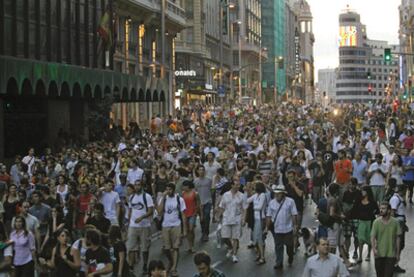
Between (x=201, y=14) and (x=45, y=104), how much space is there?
4931cm

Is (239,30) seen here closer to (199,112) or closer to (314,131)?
(199,112)

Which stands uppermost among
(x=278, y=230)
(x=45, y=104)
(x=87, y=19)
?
(x=87, y=19)

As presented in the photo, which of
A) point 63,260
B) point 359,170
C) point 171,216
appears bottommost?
point 63,260

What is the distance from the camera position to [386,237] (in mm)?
12422

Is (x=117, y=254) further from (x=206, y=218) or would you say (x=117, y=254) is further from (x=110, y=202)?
(x=206, y=218)

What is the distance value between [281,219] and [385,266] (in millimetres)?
2982

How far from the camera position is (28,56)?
38.2m

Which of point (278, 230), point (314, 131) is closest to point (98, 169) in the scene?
point (278, 230)

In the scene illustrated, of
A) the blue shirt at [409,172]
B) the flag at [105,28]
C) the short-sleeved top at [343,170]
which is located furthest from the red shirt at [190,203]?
the flag at [105,28]

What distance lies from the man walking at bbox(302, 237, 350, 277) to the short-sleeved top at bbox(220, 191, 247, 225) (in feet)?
20.9

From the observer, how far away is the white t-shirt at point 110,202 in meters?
15.6

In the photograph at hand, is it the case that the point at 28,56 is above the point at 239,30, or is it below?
below

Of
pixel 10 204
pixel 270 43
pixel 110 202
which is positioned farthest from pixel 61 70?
pixel 270 43

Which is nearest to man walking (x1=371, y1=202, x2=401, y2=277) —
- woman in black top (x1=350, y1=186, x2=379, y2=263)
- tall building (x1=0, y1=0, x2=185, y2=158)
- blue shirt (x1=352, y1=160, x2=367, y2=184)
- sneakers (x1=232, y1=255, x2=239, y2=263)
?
woman in black top (x1=350, y1=186, x2=379, y2=263)
